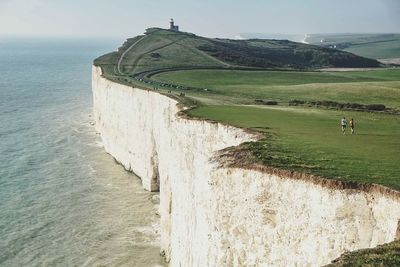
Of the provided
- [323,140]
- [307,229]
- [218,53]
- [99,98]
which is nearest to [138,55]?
[218,53]

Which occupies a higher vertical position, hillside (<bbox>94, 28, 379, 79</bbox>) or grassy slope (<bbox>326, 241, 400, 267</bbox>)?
hillside (<bbox>94, 28, 379, 79</bbox>)

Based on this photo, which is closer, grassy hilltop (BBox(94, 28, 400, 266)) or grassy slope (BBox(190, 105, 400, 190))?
grassy slope (BBox(190, 105, 400, 190))

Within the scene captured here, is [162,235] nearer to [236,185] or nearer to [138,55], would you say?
[236,185]

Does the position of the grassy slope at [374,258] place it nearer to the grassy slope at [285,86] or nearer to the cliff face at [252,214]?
the cliff face at [252,214]

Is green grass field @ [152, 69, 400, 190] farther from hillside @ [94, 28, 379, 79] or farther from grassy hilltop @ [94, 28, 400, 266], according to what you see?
hillside @ [94, 28, 379, 79]

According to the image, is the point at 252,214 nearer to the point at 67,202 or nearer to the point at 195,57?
the point at 67,202

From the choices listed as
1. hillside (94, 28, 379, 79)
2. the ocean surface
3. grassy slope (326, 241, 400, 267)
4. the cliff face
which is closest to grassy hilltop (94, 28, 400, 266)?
grassy slope (326, 241, 400, 267)

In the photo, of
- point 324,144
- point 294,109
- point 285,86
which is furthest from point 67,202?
point 285,86
